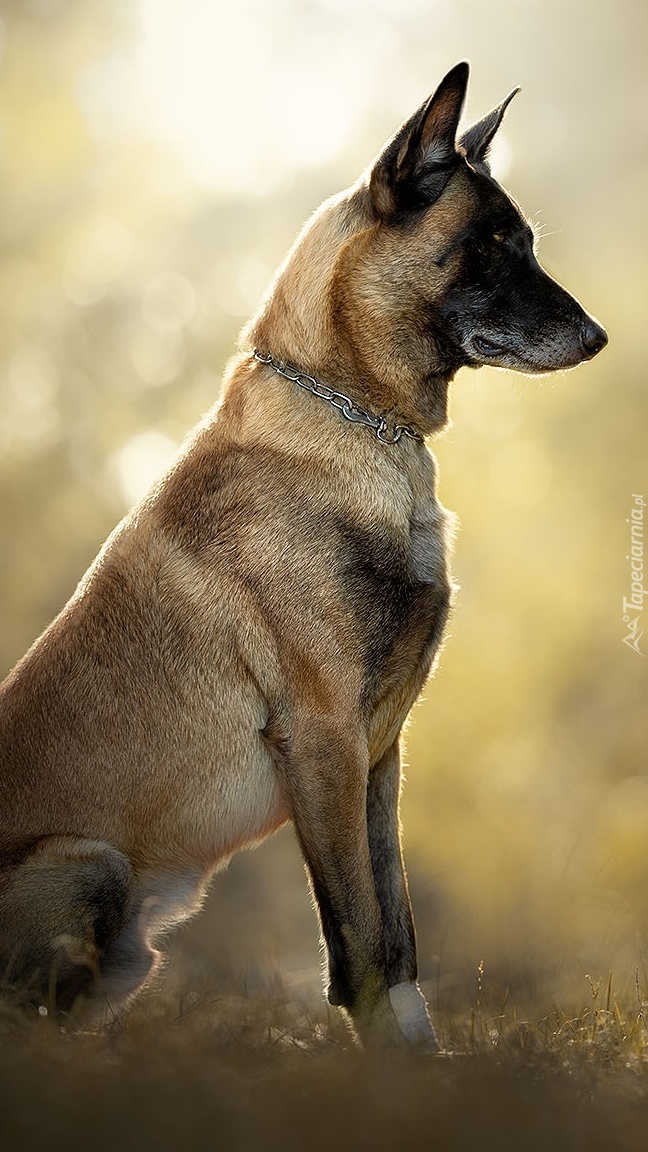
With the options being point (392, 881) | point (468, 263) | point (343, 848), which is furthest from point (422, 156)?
point (392, 881)

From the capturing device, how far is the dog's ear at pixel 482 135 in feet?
12.0

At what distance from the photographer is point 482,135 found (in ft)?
12.1

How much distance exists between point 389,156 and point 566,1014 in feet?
8.92

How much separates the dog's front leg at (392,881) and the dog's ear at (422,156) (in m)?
1.73

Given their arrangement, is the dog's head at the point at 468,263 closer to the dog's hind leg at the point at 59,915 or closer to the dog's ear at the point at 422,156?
the dog's ear at the point at 422,156

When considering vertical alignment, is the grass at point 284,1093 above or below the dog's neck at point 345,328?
below

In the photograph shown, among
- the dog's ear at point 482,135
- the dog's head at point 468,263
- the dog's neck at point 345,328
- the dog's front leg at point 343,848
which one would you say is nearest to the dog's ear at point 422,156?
the dog's head at point 468,263

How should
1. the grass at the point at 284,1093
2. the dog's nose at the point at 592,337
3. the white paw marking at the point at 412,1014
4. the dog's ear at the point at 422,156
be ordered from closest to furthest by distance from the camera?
the grass at the point at 284,1093, the white paw marking at the point at 412,1014, the dog's ear at the point at 422,156, the dog's nose at the point at 592,337

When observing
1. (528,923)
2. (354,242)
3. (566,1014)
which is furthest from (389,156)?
(528,923)

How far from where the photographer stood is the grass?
6.19 ft

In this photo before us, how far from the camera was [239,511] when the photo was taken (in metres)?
3.15

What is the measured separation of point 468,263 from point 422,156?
1.15ft

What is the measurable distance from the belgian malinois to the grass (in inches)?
14.6

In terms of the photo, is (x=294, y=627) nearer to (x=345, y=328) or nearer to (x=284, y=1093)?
(x=345, y=328)
